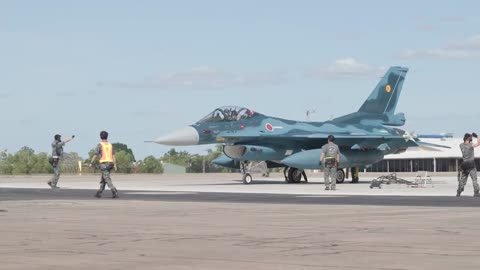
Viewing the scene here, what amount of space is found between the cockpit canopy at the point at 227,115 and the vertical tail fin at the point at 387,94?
800 centimetres

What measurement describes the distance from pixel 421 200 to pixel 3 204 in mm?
9201

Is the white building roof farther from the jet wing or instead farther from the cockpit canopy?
the cockpit canopy

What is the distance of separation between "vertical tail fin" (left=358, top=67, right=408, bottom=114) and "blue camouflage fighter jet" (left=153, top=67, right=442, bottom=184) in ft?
4.56

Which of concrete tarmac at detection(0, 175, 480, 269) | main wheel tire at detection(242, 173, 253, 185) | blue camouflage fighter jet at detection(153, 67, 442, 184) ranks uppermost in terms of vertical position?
blue camouflage fighter jet at detection(153, 67, 442, 184)

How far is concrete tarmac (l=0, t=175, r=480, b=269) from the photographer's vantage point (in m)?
8.85

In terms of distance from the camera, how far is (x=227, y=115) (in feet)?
127

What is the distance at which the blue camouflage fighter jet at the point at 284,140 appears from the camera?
38.0 meters

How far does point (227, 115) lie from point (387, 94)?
9.99m

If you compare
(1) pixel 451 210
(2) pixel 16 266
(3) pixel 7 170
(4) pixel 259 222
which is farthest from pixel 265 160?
(3) pixel 7 170

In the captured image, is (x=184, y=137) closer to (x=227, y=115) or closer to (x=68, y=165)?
(x=227, y=115)

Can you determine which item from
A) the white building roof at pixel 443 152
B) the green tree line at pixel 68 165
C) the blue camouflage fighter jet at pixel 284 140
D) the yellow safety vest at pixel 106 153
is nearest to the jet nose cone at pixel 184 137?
the blue camouflage fighter jet at pixel 284 140

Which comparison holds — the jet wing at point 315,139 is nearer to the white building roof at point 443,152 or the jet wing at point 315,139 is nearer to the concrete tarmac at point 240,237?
the concrete tarmac at point 240,237

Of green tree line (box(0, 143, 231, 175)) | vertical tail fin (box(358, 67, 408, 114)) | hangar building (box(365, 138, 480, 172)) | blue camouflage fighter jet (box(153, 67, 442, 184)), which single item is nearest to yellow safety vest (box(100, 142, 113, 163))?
blue camouflage fighter jet (box(153, 67, 442, 184))

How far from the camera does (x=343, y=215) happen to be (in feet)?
50.9
